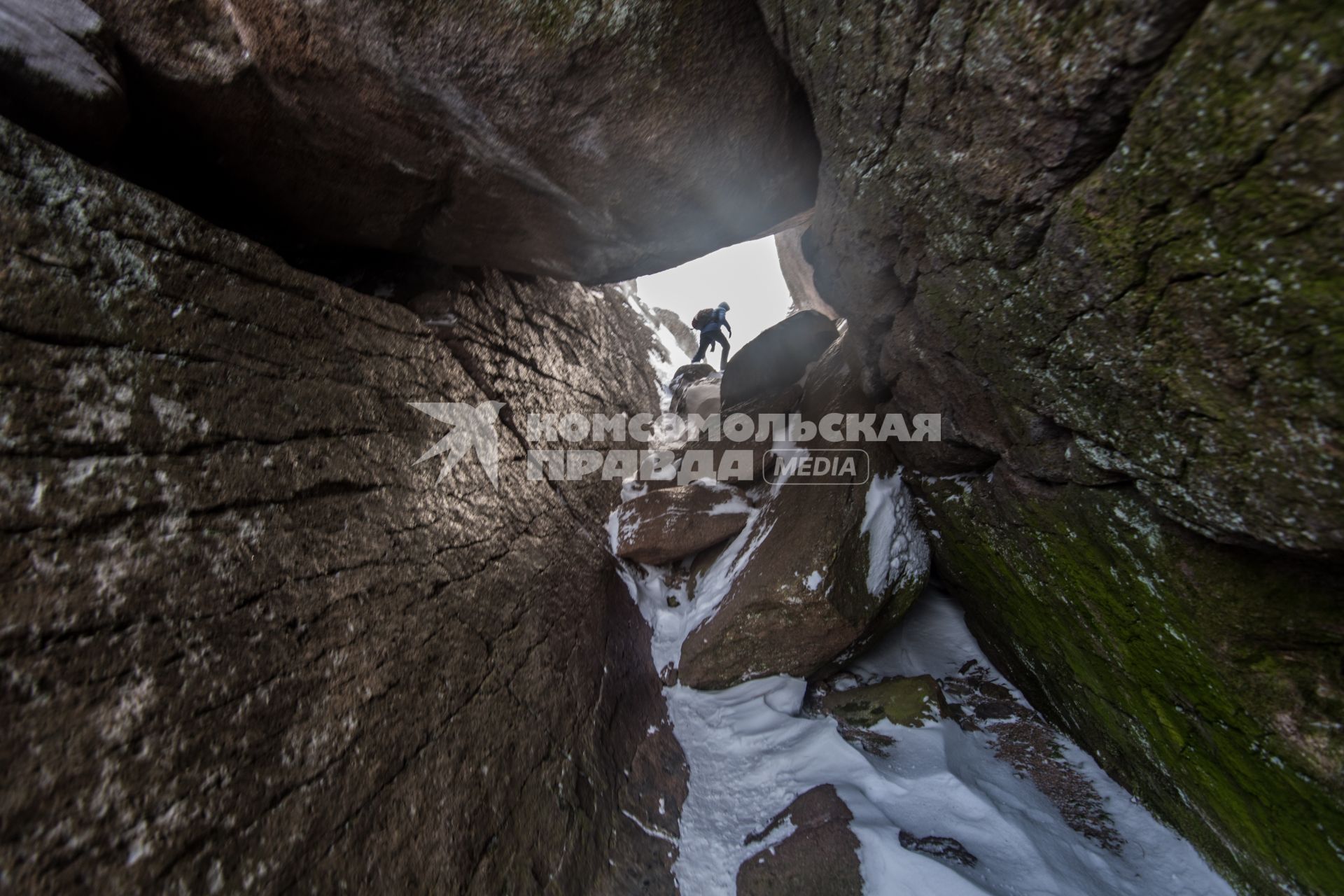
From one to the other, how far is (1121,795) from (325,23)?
28.7ft

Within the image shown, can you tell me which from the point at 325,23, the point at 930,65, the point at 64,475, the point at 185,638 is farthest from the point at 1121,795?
the point at 325,23

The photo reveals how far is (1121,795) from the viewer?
A: 375 cm

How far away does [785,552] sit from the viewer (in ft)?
17.4

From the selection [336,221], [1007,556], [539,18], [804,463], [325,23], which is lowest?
[1007,556]

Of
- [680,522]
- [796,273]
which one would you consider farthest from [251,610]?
[796,273]

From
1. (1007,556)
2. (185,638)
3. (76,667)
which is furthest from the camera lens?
(1007,556)

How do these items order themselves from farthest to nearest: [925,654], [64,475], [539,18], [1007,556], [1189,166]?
[925,654] < [1007,556] < [539,18] < [64,475] < [1189,166]

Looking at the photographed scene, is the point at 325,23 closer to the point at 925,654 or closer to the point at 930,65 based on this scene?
the point at 930,65

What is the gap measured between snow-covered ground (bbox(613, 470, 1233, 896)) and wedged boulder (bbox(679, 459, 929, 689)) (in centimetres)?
30

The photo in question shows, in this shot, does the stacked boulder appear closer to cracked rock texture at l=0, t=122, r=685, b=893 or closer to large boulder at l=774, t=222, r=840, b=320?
cracked rock texture at l=0, t=122, r=685, b=893

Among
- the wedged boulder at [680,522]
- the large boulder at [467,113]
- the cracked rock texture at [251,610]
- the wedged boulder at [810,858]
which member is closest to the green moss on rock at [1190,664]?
the wedged boulder at [810,858]

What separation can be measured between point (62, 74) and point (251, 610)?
140 inches

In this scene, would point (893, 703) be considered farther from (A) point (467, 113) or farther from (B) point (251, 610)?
(A) point (467, 113)

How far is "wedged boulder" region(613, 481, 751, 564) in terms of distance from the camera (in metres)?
6.51
